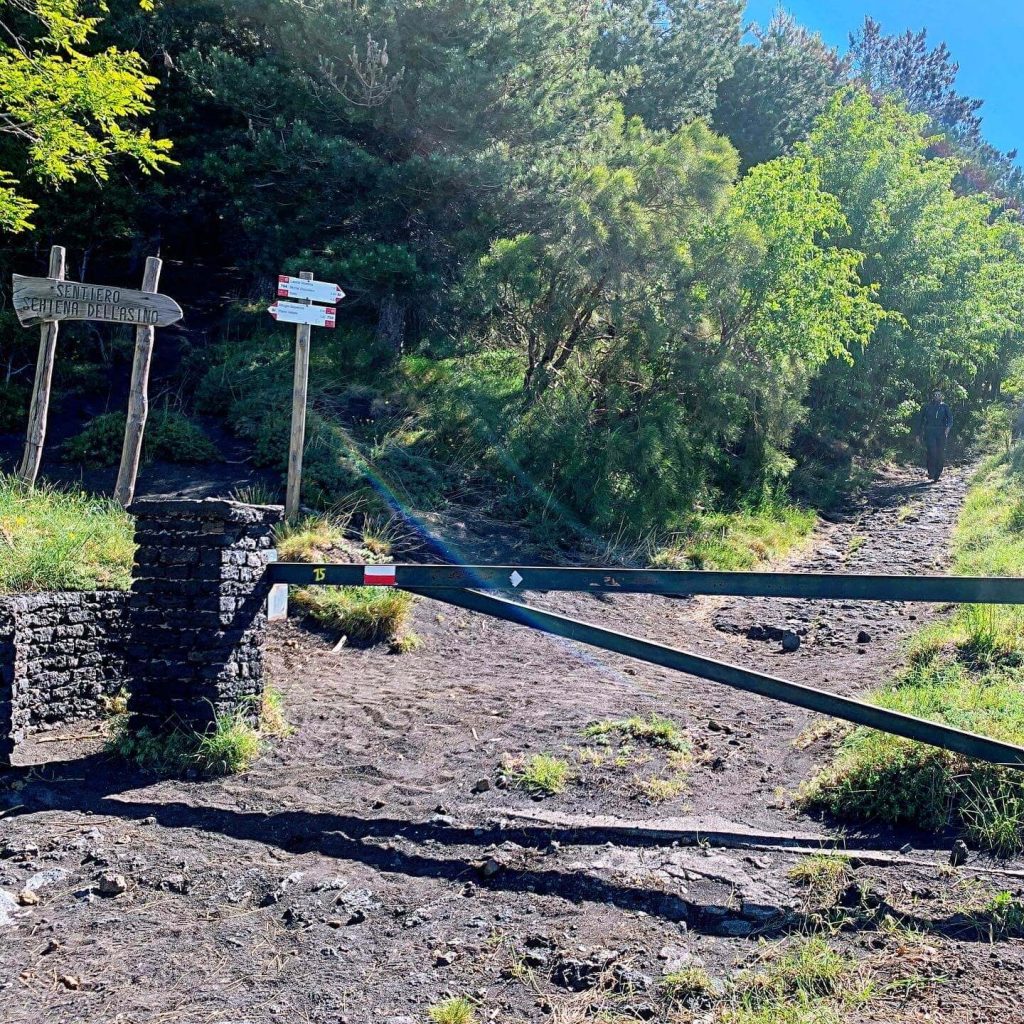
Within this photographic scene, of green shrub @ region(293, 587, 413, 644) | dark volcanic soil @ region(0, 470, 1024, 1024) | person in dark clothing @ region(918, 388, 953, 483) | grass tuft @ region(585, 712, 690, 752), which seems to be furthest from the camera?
person in dark clothing @ region(918, 388, 953, 483)

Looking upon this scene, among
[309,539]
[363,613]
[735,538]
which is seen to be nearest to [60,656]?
[363,613]

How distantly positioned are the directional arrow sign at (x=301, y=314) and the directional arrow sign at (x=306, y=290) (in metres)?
0.11

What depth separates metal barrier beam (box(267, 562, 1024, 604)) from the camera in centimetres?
500

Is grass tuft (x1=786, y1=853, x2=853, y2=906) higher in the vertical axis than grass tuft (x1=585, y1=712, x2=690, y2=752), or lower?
lower

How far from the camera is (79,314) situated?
34.1 ft

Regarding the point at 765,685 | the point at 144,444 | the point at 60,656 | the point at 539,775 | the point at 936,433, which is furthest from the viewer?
the point at 936,433

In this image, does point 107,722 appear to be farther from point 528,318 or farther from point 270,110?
point 270,110

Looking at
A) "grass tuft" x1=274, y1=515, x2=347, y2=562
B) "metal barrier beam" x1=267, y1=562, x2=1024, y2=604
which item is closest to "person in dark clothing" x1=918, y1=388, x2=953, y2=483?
"grass tuft" x1=274, y1=515, x2=347, y2=562

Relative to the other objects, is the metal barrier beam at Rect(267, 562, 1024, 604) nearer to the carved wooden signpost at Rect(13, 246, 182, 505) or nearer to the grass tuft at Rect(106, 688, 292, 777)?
the grass tuft at Rect(106, 688, 292, 777)

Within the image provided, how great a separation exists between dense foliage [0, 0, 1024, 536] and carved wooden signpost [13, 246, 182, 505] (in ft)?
7.79

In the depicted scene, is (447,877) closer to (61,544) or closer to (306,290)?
(61,544)

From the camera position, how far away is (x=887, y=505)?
1819 centimetres

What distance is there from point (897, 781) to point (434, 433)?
32.2 ft

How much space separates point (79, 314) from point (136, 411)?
110 cm
